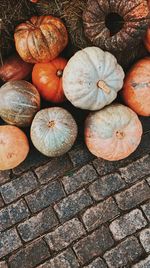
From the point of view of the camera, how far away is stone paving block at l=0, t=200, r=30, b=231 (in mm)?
3918

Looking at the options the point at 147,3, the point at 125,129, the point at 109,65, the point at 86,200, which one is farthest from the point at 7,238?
the point at 147,3

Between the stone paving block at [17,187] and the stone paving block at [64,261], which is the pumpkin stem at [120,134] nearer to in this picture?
the stone paving block at [17,187]

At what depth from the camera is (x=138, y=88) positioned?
3.92m

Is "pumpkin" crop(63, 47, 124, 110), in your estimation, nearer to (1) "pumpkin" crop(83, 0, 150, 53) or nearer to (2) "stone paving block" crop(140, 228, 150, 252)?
(1) "pumpkin" crop(83, 0, 150, 53)

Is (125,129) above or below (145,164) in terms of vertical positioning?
Result: above

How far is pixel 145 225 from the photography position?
3.84 m

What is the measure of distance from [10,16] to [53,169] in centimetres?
147

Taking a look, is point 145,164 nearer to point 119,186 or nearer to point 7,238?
point 119,186

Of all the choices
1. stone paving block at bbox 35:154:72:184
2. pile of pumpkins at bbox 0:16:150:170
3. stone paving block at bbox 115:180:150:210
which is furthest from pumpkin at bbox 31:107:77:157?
stone paving block at bbox 115:180:150:210

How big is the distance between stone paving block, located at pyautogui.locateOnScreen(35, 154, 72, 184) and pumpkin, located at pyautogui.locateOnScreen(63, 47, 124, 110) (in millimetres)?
652

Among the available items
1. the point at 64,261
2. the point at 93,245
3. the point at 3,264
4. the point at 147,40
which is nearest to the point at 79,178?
the point at 93,245

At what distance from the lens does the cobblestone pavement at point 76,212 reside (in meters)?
3.78

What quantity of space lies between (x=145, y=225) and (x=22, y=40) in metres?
1.99

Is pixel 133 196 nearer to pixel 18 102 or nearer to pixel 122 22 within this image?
pixel 18 102
